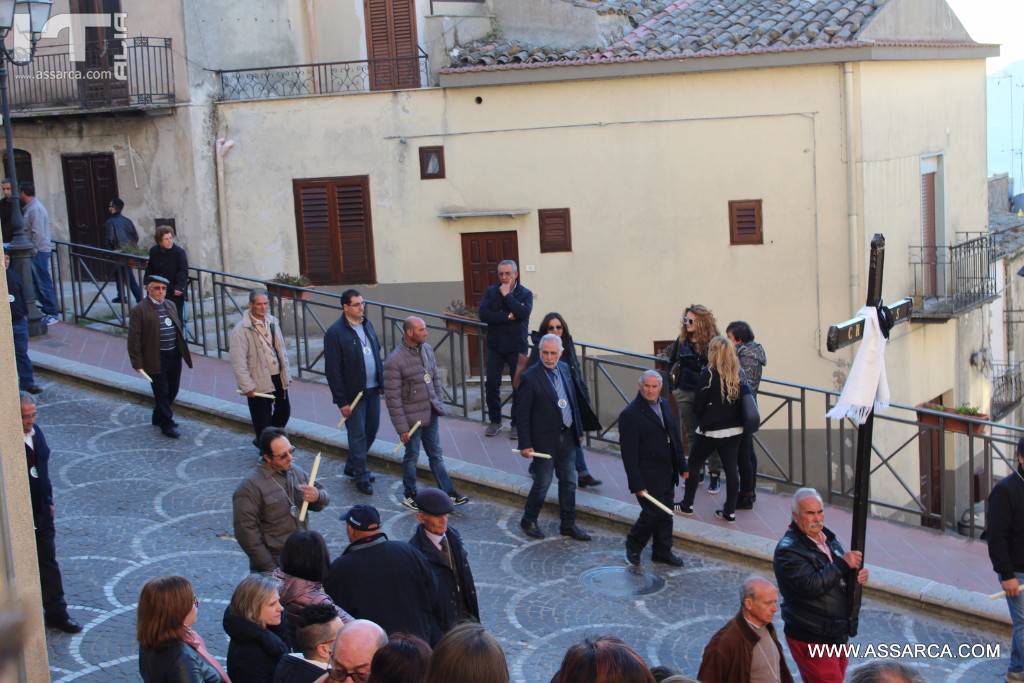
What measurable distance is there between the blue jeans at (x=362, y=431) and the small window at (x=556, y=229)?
7981mm

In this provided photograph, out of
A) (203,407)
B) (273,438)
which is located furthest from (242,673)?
(203,407)

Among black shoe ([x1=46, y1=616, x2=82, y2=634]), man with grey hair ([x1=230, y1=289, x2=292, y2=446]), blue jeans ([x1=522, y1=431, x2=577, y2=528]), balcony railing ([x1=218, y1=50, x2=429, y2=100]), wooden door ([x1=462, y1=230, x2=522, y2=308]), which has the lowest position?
black shoe ([x1=46, y1=616, x2=82, y2=634])

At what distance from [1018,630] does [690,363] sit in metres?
3.79

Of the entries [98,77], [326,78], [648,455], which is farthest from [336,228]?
[648,455]

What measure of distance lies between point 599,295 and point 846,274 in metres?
3.60

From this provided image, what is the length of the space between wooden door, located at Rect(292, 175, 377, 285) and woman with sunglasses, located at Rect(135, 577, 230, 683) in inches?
553

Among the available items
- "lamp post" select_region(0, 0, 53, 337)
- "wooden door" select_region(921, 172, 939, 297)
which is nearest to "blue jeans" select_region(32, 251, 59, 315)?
"lamp post" select_region(0, 0, 53, 337)

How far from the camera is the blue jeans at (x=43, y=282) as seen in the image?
15.3 metres

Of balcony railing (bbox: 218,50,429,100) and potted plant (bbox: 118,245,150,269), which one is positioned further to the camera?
balcony railing (bbox: 218,50,429,100)

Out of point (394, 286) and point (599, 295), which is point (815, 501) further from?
point (394, 286)

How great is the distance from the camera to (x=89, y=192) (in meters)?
20.1

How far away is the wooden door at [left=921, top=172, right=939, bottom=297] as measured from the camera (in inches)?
747

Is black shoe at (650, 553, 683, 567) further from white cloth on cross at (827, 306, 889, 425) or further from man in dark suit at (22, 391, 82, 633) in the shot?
man in dark suit at (22, 391, 82, 633)

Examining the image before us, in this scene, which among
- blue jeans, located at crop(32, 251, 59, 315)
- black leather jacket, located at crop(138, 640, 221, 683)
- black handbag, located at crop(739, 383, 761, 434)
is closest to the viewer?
black leather jacket, located at crop(138, 640, 221, 683)
